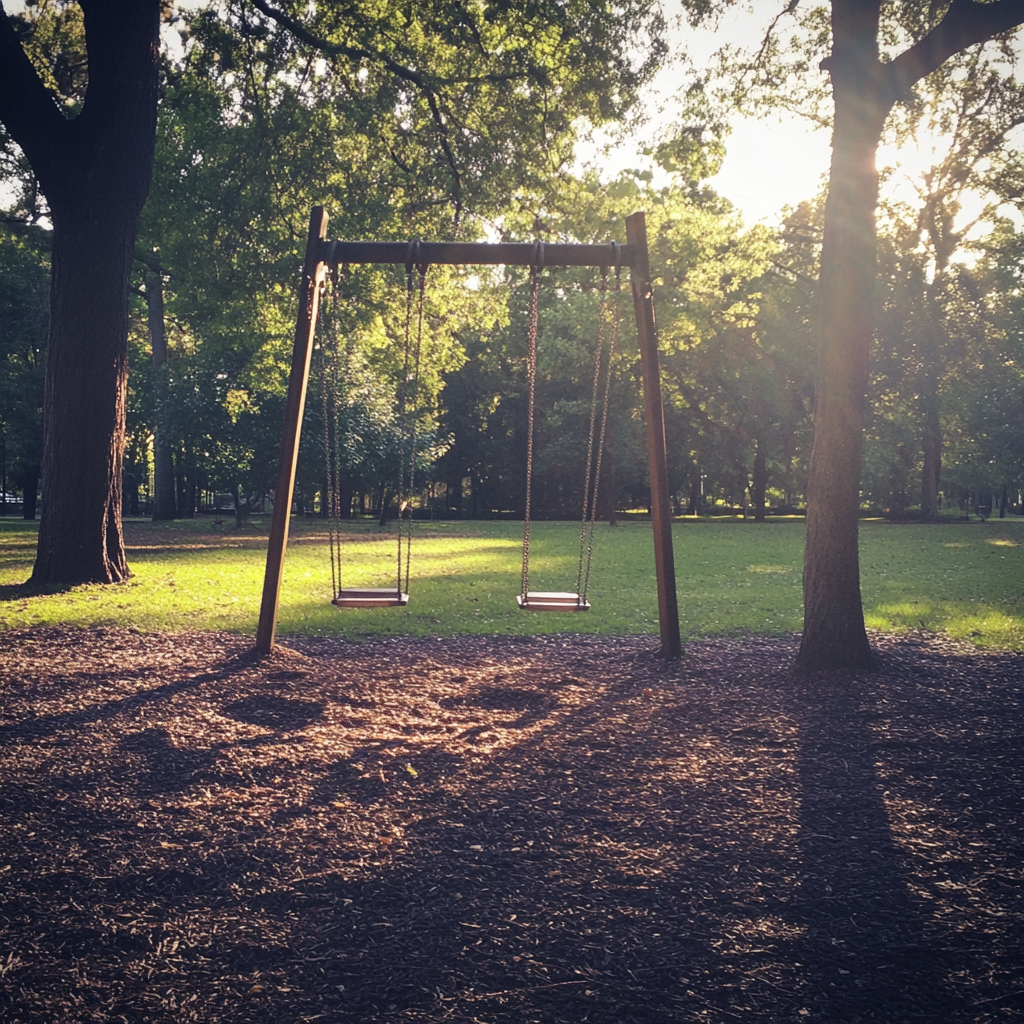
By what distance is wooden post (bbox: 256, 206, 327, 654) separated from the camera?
7.46 m

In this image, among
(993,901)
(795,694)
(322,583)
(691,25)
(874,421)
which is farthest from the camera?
(874,421)

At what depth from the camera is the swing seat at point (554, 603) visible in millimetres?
7199

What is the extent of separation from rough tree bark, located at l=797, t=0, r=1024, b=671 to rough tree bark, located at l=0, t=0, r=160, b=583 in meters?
8.39

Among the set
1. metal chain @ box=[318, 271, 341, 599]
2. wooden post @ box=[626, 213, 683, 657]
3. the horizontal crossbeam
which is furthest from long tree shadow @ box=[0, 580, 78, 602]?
wooden post @ box=[626, 213, 683, 657]

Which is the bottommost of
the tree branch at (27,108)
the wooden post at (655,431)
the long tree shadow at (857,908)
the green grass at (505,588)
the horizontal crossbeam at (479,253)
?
the long tree shadow at (857,908)

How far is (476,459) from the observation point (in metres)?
47.2

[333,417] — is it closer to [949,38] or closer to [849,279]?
[849,279]

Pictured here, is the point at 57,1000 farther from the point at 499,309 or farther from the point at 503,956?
the point at 499,309

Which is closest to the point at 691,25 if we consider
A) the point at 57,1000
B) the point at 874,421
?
the point at 57,1000

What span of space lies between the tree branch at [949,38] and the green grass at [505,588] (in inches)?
206

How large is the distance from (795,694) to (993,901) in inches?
126

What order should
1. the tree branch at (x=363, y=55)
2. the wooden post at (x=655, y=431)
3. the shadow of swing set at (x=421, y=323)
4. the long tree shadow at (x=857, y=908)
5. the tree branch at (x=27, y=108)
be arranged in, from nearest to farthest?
the long tree shadow at (x=857, y=908) → the shadow of swing set at (x=421, y=323) → the wooden post at (x=655, y=431) → the tree branch at (x=27, y=108) → the tree branch at (x=363, y=55)

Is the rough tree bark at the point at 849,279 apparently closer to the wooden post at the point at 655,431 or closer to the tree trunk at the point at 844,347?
the tree trunk at the point at 844,347

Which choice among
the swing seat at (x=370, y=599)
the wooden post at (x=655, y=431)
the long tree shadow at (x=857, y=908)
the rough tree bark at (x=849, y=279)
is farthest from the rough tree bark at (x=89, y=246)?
the long tree shadow at (x=857, y=908)
